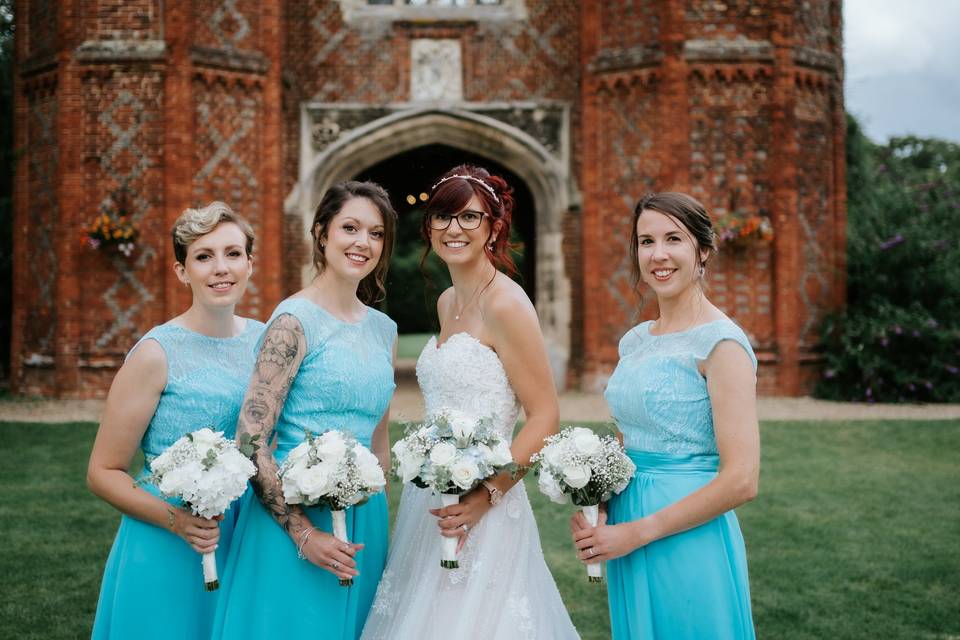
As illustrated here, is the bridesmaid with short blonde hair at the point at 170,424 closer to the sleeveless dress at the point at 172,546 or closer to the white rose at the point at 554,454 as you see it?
the sleeveless dress at the point at 172,546

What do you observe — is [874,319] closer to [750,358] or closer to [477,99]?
[477,99]

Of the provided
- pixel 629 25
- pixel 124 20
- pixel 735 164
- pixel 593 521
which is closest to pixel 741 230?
pixel 735 164

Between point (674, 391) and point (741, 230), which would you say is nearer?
point (674, 391)

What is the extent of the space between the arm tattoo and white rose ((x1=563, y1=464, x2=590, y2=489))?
770 millimetres

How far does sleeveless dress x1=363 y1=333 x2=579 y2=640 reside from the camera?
255 centimetres

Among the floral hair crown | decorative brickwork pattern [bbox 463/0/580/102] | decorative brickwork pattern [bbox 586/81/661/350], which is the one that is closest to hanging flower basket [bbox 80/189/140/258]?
decorative brickwork pattern [bbox 463/0/580/102]

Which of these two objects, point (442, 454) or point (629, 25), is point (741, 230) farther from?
point (442, 454)

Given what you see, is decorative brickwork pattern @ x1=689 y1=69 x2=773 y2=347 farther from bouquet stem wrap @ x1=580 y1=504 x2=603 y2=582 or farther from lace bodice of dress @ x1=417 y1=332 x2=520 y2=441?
bouquet stem wrap @ x1=580 y1=504 x2=603 y2=582

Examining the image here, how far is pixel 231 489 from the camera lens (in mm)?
2311

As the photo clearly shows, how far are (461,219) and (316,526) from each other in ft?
3.47

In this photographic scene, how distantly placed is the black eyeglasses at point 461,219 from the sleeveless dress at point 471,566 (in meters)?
0.36

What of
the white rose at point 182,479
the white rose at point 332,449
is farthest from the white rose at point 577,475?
the white rose at point 182,479

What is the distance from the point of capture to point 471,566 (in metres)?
2.61

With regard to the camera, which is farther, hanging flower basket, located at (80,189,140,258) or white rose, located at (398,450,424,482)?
hanging flower basket, located at (80,189,140,258)
